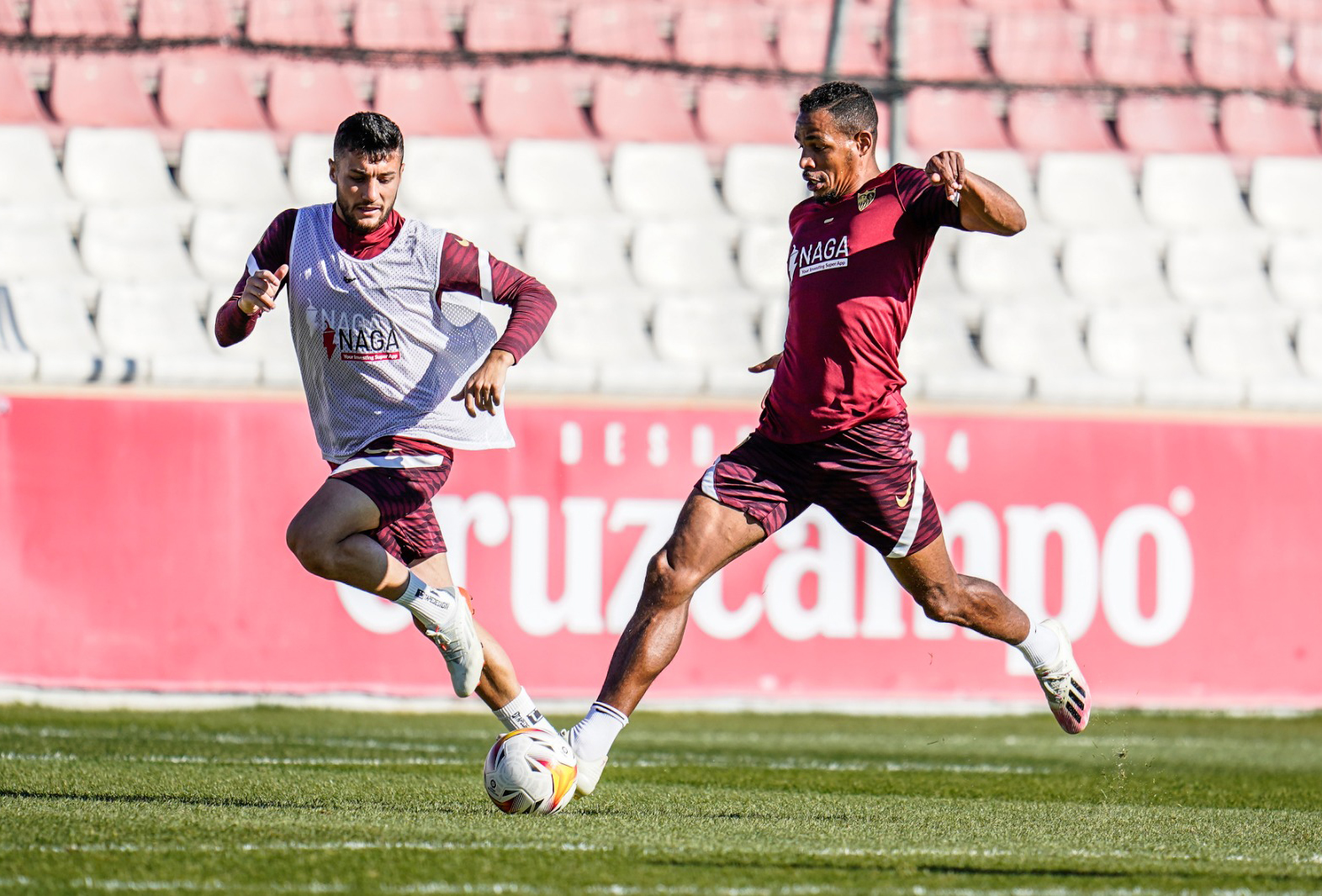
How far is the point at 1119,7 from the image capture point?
15188mm

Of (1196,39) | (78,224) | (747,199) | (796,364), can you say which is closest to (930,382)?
(747,199)

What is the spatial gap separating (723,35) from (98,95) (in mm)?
4792

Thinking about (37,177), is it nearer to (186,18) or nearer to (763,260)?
(186,18)

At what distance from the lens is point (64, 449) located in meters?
8.97

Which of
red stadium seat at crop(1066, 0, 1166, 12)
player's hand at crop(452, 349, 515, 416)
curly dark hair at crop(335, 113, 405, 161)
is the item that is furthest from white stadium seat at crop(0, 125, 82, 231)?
red stadium seat at crop(1066, 0, 1166, 12)

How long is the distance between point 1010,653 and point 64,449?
5073 millimetres

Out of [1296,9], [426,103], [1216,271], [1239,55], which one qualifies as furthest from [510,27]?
[1296,9]

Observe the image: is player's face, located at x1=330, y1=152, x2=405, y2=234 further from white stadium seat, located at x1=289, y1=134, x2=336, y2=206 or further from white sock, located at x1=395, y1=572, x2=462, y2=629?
white stadium seat, located at x1=289, y1=134, x2=336, y2=206

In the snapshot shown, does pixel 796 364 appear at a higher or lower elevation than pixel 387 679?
higher

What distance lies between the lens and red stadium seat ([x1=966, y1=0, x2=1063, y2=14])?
14867 mm

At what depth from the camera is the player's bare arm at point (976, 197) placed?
4.82 meters

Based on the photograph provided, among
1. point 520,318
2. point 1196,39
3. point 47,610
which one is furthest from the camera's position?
point 1196,39

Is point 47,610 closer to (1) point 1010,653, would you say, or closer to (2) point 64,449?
(2) point 64,449

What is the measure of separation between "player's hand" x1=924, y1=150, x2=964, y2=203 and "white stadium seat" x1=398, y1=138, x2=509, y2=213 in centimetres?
746
